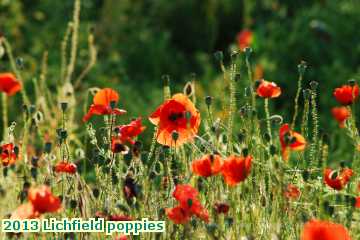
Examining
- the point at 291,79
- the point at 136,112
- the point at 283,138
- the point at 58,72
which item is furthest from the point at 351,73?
the point at 283,138

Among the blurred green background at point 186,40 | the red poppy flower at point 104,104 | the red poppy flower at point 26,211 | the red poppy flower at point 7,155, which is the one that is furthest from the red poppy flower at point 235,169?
the blurred green background at point 186,40

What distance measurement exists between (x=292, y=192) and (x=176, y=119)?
47cm

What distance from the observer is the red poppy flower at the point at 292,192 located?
8.55 feet

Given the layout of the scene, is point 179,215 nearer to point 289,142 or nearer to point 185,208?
point 185,208

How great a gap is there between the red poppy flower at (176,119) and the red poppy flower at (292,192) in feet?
1.24

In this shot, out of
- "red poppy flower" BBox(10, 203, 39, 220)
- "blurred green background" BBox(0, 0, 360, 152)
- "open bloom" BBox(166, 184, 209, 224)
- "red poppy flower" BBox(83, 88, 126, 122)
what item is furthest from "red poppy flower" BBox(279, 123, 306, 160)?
"blurred green background" BBox(0, 0, 360, 152)

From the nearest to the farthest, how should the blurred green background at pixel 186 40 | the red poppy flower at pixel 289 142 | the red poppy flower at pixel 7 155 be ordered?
the red poppy flower at pixel 289 142 → the red poppy flower at pixel 7 155 → the blurred green background at pixel 186 40

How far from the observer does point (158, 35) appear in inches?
318

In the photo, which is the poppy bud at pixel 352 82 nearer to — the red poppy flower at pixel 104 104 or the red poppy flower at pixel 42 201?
the red poppy flower at pixel 104 104

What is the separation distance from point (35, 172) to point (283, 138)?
777 mm

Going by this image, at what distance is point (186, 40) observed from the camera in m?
8.37

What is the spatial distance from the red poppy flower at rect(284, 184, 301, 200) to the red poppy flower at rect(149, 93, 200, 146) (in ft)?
1.24

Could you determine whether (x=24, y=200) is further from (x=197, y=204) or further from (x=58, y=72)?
(x=58, y=72)

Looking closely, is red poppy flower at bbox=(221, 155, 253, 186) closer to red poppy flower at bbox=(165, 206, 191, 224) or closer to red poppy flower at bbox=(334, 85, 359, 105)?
red poppy flower at bbox=(165, 206, 191, 224)
